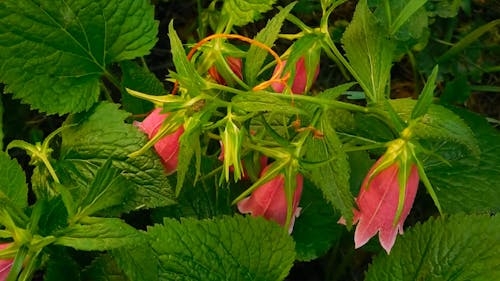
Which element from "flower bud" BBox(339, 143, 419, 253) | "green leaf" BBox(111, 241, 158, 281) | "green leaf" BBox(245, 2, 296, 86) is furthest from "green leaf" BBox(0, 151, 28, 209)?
"flower bud" BBox(339, 143, 419, 253)

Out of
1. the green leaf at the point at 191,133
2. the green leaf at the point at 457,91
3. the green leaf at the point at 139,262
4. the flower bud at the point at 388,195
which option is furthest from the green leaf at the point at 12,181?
→ the green leaf at the point at 457,91

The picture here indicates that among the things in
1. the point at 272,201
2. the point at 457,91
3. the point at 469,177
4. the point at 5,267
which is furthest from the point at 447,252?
the point at 5,267

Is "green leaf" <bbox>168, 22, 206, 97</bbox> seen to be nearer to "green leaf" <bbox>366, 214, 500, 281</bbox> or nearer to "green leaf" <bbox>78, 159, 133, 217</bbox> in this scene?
"green leaf" <bbox>78, 159, 133, 217</bbox>

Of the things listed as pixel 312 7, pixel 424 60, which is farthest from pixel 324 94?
pixel 424 60

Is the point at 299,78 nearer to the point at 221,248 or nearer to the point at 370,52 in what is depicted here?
the point at 370,52

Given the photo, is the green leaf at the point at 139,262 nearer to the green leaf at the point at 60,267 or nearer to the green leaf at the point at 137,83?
the green leaf at the point at 60,267
